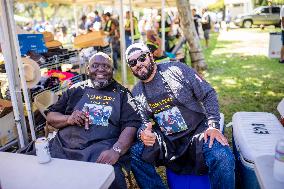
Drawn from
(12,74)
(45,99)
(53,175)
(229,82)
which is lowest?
(229,82)

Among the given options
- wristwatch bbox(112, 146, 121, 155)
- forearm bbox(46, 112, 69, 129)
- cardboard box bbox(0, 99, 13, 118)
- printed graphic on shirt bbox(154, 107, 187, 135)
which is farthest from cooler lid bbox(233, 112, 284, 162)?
cardboard box bbox(0, 99, 13, 118)

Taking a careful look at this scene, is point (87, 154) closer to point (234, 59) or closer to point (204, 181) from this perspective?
point (204, 181)

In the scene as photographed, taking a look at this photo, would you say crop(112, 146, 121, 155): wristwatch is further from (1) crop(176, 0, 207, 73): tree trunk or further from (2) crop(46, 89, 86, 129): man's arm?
(1) crop(176, 0, 207, 73): tree trunk

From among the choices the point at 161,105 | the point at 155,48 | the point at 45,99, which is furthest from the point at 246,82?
the point at 161,105

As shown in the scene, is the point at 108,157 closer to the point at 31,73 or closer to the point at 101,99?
the point at 101,99

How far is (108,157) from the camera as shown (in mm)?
2596

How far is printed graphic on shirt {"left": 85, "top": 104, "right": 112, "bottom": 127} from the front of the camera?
9.43 ft

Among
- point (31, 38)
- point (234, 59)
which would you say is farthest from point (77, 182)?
point (234, 59)

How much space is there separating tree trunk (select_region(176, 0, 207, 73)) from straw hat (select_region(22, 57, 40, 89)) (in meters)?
5.17

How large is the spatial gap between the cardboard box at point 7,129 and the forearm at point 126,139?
64.8 inches

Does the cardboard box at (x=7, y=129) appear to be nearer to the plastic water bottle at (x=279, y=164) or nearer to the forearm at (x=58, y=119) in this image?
the forearm at (x=58, y=119)

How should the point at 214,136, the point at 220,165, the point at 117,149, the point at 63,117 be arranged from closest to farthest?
the point at 220,165
the point at 214,136
the point at 117,149
the point at 63,117

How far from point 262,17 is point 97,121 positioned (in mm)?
24670

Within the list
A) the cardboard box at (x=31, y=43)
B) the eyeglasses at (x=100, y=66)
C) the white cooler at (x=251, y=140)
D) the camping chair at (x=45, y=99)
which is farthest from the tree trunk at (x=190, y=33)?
the eyeglasses at (x=100, y=66)
